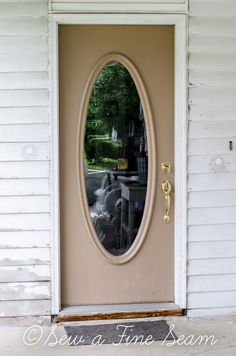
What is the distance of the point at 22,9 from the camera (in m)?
3.71

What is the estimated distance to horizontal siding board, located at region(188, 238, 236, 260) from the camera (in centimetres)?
395

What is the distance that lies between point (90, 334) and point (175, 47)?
6.43ft

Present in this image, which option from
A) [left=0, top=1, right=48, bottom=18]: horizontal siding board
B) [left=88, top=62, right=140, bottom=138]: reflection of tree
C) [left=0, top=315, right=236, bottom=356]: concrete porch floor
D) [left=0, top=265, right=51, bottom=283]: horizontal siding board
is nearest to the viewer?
[left=0, top=315, right=236, bottom=356]: concrete porch floor

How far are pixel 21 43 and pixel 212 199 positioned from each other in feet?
5.34

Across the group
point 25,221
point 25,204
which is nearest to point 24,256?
point 25,221

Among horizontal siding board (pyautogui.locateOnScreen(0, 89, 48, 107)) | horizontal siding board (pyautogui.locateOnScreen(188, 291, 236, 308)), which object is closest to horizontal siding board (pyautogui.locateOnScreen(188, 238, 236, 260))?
horizontal siding board (pyautogui.locateOnScreen(188, 291, 236, 308))

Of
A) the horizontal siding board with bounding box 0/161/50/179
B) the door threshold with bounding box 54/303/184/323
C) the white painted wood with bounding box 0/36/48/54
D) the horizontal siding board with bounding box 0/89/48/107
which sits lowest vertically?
the door threshold with bounding box 54/303/184/323

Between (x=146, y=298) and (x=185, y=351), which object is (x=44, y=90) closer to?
(x=146, y=298)

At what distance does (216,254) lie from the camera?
3.97 meters

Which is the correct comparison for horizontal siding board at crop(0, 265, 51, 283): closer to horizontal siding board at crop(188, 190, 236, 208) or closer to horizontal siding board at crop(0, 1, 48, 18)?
horizontal siding board at crop(188, 190, 236, 208)

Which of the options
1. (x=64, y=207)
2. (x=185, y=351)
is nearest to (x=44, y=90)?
(x=64, y=207)

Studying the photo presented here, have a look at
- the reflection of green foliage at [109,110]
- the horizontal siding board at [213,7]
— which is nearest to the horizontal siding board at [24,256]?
the reflection of green foliage at [109,110]

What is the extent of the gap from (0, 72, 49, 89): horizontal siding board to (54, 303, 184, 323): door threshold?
1.50m

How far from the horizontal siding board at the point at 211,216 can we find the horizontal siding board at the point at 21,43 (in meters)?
1.48
